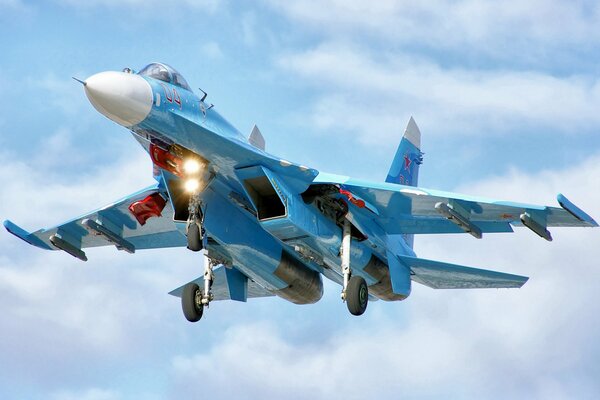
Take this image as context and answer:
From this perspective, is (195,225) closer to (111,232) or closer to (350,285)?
(350,285)

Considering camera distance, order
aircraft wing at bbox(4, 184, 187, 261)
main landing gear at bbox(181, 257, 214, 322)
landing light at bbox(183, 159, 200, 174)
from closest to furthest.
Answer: landing light at bbox(183, 159, 200, 174) → main landing gear at bbox(181, 257, 214, 322) → aircraft wing at bbox(4, 184, 187, 261)

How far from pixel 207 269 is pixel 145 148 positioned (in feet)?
11.7

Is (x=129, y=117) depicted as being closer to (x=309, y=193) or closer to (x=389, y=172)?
(x=309, y=193)

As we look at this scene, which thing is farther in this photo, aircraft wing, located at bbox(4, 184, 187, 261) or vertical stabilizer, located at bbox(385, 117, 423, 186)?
vertical stabilizer, located at bbox(385, 117, 423, 186)

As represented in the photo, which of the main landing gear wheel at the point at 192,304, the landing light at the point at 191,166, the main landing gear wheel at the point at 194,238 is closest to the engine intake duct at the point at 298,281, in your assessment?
the main landing gear wheel at the point at 192,304

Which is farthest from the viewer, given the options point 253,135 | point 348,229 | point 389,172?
point 389,172

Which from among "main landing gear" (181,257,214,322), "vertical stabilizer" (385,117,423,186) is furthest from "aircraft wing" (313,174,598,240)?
"vertical stabilizer" (385,117,423,186)

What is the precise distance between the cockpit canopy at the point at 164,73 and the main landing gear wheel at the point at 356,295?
5763 millimetres

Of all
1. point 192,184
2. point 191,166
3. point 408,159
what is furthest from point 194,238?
point 408,159

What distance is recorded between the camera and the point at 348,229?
2630cm

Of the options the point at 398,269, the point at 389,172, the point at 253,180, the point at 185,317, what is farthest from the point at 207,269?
the point at 389,172

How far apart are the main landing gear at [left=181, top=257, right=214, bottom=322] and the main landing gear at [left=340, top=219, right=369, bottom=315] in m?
3.07

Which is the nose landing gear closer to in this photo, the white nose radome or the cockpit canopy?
the cockpit canopy

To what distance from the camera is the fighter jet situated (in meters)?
23.7
